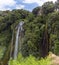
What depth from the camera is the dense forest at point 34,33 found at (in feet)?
114

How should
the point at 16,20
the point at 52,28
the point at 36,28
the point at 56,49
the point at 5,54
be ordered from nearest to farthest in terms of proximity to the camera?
the point at 56,49 < the point at 52,28 < the point at 36,28 < the point at 5,54 < the point at 16,20

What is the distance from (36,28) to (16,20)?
28.6 feet

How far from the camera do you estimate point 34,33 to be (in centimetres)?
3756

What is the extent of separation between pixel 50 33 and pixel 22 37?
5.27 meters

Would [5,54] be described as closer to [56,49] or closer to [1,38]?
[1,38]

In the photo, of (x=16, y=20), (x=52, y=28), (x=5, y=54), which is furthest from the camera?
(x=16, y=20)

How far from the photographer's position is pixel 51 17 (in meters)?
36.1

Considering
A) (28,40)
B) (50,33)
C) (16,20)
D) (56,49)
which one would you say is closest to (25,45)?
(28,40)

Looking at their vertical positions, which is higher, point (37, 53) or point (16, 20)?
point (16, 20)

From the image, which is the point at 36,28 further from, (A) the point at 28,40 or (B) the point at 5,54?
(B) the point at 5,54

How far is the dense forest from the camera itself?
34791 millimetres

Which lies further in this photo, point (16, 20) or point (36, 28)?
point (16, 20)

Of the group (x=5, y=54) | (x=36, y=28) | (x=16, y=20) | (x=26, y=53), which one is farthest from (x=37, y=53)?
(x=16, y=20)

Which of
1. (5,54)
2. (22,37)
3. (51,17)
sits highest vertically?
(51,17)
